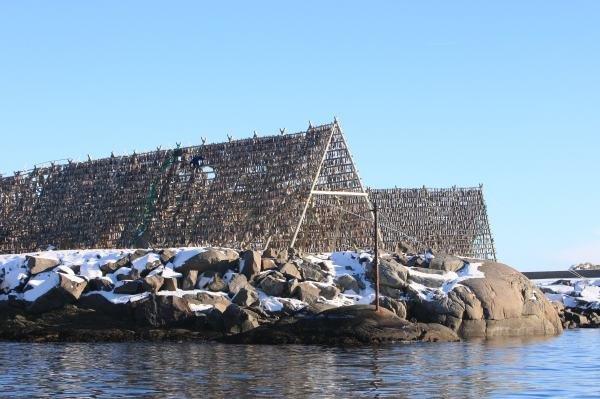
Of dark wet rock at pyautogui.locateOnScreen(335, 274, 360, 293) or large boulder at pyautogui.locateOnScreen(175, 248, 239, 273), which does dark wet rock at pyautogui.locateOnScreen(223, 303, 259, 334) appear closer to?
large boulder at pyautogui.locateOnScreen(175, 248, 239, 273)

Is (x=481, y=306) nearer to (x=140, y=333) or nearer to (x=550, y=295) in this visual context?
(x=140, y=333)

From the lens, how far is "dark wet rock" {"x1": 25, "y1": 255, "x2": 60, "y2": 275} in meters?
46.0

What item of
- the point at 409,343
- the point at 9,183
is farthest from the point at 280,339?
the point at 9,183

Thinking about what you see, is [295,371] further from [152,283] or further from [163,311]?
[152,283]

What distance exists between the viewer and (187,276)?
44000 mm

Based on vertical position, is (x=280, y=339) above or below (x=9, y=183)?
below

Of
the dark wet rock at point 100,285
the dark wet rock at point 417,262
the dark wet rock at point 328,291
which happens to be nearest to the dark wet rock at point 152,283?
the dark wet rock at point 100,285

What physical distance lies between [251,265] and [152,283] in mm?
4536

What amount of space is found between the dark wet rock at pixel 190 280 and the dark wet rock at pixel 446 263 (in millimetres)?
11224

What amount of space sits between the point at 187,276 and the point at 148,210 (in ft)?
51.9

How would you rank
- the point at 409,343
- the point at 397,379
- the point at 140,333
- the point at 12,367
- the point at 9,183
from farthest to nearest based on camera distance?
the point at 9,183 → the point at 140,333 → the point at 409,343 → the point at 12,367 → the point at 397,379

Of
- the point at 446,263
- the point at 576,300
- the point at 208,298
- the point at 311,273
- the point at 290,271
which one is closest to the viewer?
the point at 208,298

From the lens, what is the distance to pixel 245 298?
139 feet

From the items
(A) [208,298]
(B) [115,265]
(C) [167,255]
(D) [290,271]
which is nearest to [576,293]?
(D) [290,271]
